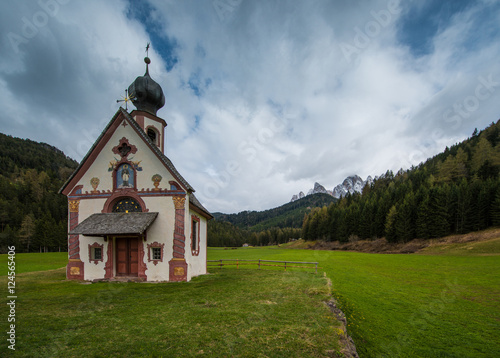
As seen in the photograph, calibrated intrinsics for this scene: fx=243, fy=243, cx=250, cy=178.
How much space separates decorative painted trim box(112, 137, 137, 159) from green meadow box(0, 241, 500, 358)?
868 cm

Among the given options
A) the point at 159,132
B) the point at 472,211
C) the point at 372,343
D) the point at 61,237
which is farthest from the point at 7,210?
the point at 472,211

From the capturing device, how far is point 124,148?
57.7ft

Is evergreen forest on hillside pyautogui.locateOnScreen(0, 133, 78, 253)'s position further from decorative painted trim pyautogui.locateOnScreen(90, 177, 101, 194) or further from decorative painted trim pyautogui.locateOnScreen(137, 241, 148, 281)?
decorative painted trim pyautogui.locateOnScreen(137, 241, 148, 281)

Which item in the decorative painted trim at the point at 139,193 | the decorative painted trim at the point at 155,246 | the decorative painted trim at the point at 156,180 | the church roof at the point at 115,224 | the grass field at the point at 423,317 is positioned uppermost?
the decorative painted trim at the point at 156,180

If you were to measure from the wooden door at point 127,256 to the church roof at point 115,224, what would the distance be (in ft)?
6.08

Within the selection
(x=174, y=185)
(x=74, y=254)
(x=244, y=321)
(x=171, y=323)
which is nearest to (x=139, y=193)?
(x=174, y=185)

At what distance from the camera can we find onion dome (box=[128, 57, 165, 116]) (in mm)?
20672

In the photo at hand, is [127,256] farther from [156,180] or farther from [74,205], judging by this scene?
[156,180]

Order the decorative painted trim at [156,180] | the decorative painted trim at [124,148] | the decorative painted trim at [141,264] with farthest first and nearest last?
the decorative painted trim at [124,148], the decorative painted trim at [156,180], the decorative painted trim at [141,264]

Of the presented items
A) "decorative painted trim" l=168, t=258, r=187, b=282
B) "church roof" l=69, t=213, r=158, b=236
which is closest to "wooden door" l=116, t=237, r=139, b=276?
"church roof" l=69, t=213, r=158, b=236

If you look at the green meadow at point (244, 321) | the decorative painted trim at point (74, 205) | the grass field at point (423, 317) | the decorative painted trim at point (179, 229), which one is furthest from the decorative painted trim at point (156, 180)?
the grass field at point (423, 317)

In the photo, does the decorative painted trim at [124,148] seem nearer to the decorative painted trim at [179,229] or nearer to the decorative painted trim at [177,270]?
the decorative painted trim at [179,229]

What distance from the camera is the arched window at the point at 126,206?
1705cm

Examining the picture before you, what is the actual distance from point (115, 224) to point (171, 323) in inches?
381
